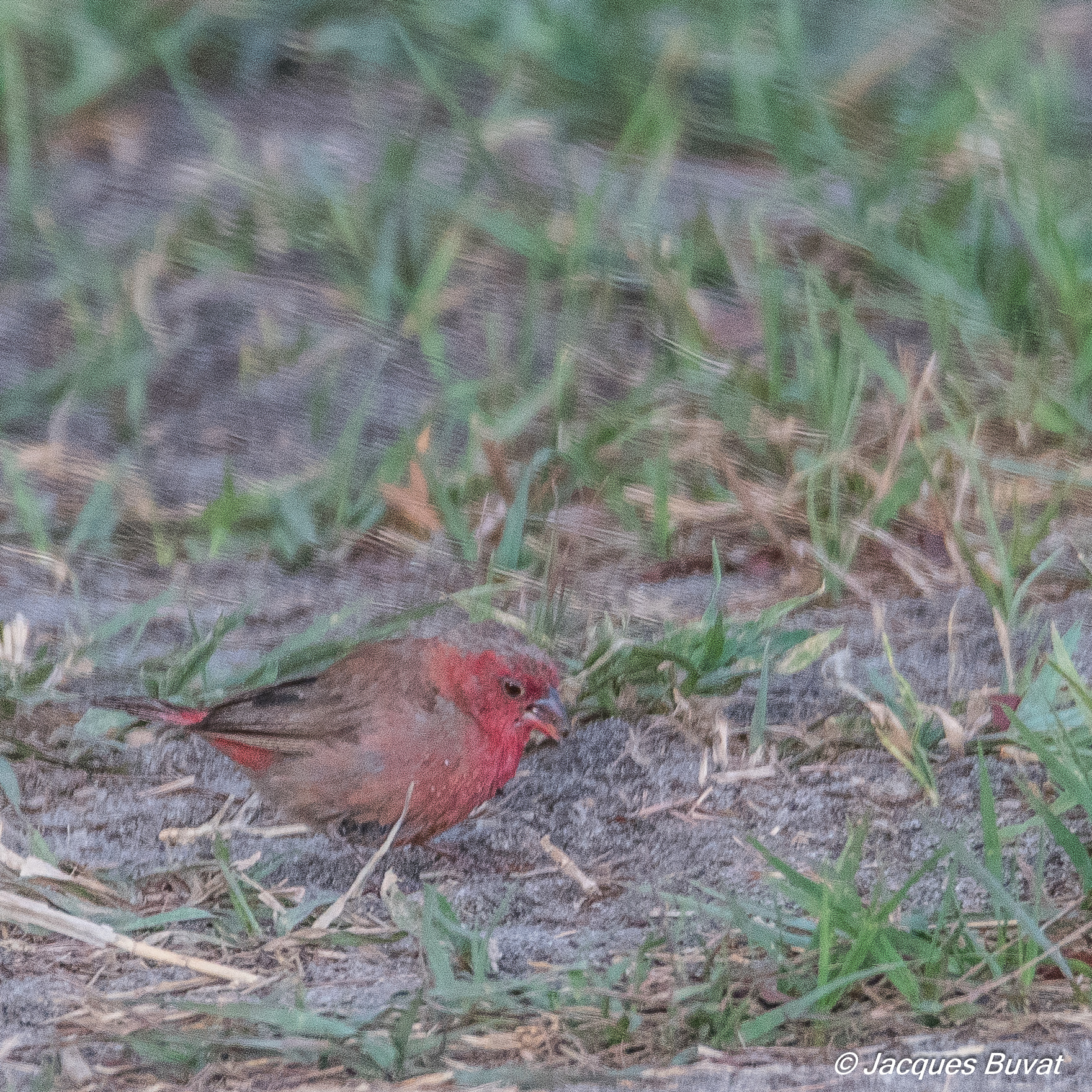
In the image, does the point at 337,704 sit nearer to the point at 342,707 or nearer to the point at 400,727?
the point at 342,707

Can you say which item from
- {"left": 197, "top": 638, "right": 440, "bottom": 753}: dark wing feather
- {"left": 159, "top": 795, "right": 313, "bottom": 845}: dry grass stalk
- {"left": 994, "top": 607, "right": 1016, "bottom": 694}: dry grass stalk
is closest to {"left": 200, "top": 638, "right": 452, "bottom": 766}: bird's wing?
Result: {"left": 197, "top": 638, "right": 440, "bottom": 753}: dark wing feather

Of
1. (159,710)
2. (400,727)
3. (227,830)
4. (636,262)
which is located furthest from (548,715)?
(636,262)

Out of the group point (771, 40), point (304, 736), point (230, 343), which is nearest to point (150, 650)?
point (304, 736)

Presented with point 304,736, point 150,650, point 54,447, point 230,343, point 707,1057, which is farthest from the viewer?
point 230,343

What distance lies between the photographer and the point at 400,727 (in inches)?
116

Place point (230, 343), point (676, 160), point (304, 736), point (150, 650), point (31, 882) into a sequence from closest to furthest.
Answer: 1. point (31, 882)
2. point (304, 736)
3. point (150, 650)
4. point (230, 343)
5. point (676, 160)

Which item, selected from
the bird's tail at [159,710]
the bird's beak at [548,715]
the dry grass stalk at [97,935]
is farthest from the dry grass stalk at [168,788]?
the bird's beak at [548,715]

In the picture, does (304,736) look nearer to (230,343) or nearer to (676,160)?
(230,343)

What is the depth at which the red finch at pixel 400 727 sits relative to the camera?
9.57 feet

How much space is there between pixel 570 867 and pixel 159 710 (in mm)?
850

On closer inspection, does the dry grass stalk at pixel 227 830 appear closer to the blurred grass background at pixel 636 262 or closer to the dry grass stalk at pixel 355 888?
the dry grass stalk at pixel 355 888

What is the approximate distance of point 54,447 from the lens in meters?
4.53

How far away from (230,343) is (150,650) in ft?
4.72

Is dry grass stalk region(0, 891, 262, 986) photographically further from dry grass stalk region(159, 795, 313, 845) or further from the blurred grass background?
the blurred grass background
